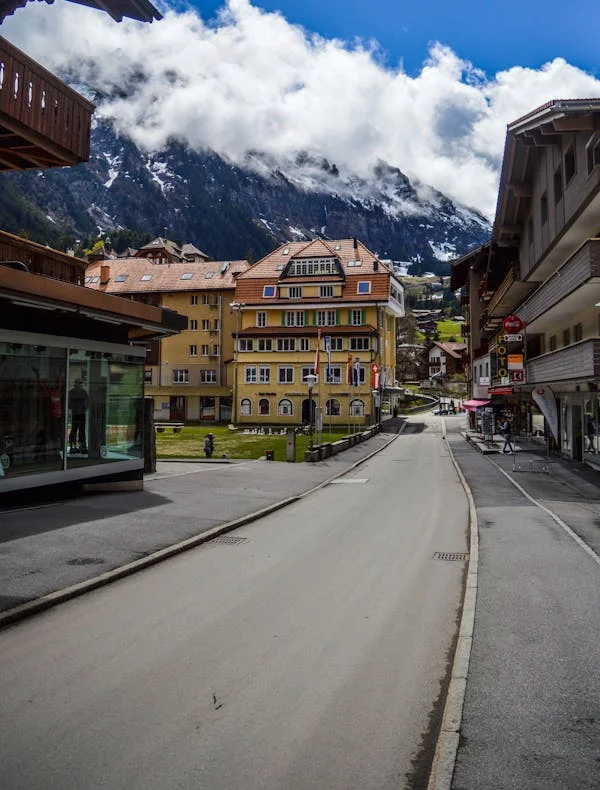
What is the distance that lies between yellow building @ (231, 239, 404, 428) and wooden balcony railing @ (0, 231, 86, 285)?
45740 mm

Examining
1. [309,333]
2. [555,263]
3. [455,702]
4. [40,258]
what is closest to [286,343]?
[309,333]

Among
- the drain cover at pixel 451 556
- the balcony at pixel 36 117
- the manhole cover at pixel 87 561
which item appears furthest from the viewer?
the drain cover at pixel 451 556

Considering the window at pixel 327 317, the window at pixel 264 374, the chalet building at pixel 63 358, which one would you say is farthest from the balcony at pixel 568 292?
the window at pixel 264 374

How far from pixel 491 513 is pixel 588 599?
833 cm

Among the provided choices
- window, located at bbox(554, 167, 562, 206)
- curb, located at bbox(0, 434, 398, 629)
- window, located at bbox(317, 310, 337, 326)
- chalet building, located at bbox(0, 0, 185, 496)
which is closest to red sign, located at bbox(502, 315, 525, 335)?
window, located at bbox(554, 167, 562, 206)

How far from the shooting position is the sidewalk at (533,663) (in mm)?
4621

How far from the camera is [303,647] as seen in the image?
713 centimetres

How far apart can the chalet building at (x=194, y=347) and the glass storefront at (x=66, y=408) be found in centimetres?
5372

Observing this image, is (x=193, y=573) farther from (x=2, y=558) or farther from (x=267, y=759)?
(x=267, y=759)

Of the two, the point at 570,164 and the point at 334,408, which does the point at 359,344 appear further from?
the point at 570,164

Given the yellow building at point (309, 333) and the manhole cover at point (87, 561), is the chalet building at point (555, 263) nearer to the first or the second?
the manhole cover at point (87, 561)

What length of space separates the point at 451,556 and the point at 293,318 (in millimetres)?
56987

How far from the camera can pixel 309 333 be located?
6606 centimetres

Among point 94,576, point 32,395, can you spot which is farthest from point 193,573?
point 32,395
